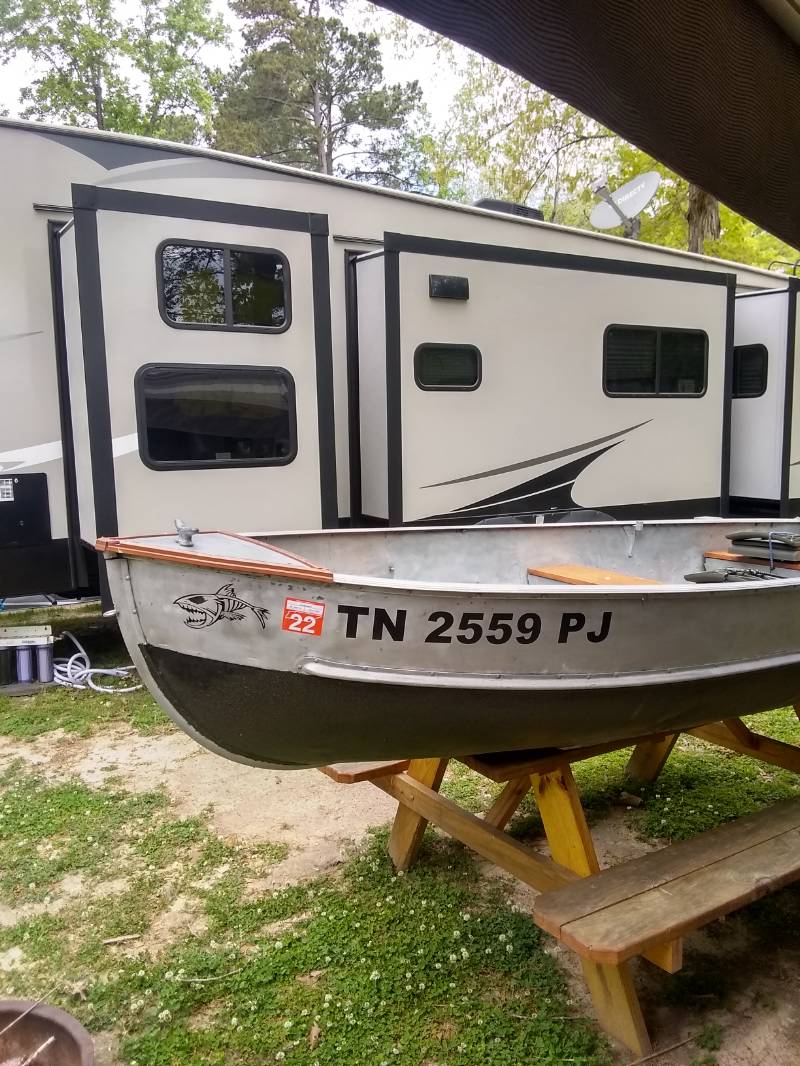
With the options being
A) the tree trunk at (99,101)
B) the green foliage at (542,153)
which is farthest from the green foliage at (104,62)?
the green foliage at (542,153)

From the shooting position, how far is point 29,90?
22.0 metres

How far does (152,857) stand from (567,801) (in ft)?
5.45

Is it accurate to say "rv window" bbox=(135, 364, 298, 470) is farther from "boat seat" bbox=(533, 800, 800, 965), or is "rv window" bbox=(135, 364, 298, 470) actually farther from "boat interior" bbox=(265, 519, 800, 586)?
"boat seat" bbox=(533, 800, 800, 965)

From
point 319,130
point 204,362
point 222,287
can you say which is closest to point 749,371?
point 222,287

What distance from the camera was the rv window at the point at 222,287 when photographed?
16.3 feet

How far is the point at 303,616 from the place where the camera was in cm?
228

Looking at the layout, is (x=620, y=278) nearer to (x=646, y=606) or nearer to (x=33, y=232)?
(x=33, y=232)

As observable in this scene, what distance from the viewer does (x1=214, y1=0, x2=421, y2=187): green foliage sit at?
1013 inches

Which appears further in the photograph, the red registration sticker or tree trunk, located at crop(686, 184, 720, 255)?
tree trunk, located at crop(686, 184, 720, 255)

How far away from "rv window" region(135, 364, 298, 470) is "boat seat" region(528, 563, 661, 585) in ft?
7.07

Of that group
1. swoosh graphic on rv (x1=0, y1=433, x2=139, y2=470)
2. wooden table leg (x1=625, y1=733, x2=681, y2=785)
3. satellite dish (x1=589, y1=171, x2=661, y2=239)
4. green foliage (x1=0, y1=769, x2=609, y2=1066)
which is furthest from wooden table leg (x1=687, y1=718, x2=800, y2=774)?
satellite dish (x1=589, y1=171, x2=661, y2=239)

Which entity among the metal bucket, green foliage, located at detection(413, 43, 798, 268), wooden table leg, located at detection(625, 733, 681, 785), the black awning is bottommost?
wooden table leg, located at detection(625, 733, 681, 785)

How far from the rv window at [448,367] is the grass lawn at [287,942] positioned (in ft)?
9.22

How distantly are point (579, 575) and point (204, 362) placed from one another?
273 cm
